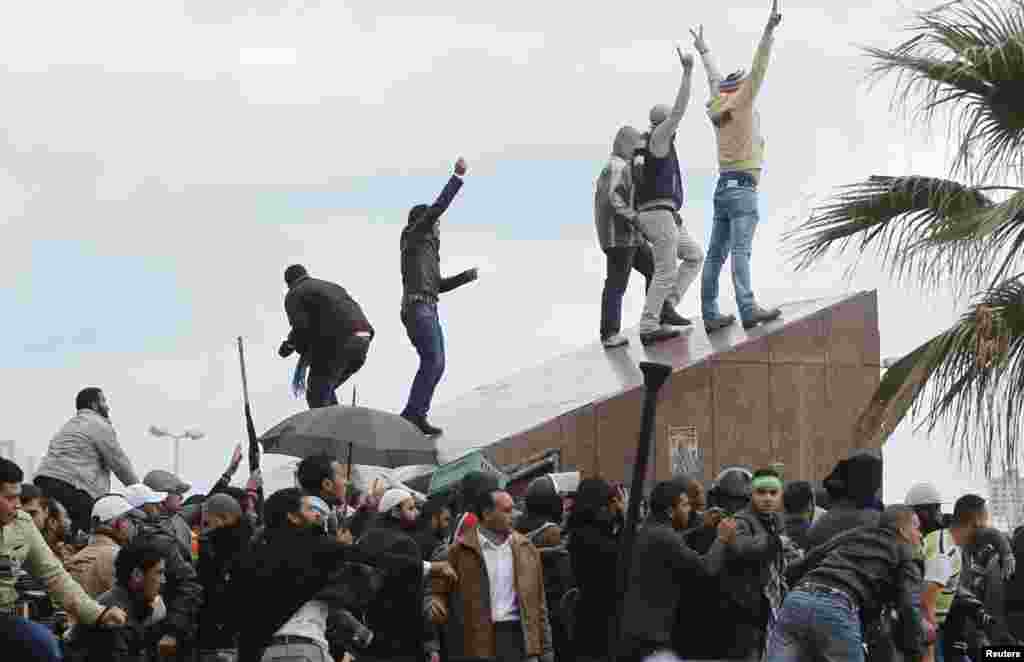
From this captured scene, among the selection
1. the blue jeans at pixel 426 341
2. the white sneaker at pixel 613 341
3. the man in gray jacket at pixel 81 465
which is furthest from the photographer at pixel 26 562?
the white sneaker at pixel 613 341

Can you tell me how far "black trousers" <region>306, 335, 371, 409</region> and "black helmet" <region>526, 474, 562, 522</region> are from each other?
4921 millimetres

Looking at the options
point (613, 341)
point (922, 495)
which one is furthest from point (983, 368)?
point (613, 341)

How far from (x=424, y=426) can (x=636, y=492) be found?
8.60 metres

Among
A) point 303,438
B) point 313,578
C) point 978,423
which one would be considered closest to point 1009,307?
point 978,423

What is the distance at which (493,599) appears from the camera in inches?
450

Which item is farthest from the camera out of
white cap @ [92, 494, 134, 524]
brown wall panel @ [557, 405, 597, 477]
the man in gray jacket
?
brown wall panel @ [557, 405, 597, 477]

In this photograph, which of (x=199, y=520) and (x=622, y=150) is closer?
(x=199, y=520)

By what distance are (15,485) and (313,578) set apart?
1434 mm

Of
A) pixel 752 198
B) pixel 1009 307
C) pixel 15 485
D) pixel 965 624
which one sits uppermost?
pixel 752 198

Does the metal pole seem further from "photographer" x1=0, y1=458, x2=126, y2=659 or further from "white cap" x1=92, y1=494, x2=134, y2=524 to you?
"white cap" x1=92, y1=494, x2=134, y2=524

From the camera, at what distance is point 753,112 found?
19547mm

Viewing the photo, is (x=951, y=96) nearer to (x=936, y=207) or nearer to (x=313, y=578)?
(x=936, y=207)

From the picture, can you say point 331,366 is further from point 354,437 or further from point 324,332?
point 354,437

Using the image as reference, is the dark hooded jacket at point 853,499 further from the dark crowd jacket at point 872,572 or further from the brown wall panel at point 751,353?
the brown wall panel at point 751,353
